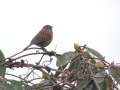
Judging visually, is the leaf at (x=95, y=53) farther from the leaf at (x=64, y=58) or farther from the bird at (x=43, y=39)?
the bird at (x=43, y=39)

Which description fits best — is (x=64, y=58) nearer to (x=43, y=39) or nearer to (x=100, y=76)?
(x=100, y=76)

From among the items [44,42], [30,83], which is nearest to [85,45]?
[30,83]

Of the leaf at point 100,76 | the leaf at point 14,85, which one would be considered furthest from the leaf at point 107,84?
the leaf at point 14,85

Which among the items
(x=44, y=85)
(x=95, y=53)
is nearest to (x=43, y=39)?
(x=95, y=53)

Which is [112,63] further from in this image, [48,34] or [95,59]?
[48,34]

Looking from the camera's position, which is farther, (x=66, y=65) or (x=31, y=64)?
(x=66, y=65)

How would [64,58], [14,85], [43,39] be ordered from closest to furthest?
[14,85]
[64,58]
[43,39]

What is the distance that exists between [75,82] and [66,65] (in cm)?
18

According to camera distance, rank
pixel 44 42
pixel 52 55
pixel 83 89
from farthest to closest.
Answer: pixel 44 42 < pixel 52 55 < pixel 83 89

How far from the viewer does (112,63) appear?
5.28ft

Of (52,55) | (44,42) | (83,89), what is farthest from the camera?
(44,42)

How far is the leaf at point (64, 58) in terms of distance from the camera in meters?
1.69

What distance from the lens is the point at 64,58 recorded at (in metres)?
1.71

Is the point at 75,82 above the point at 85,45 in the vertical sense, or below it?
below
